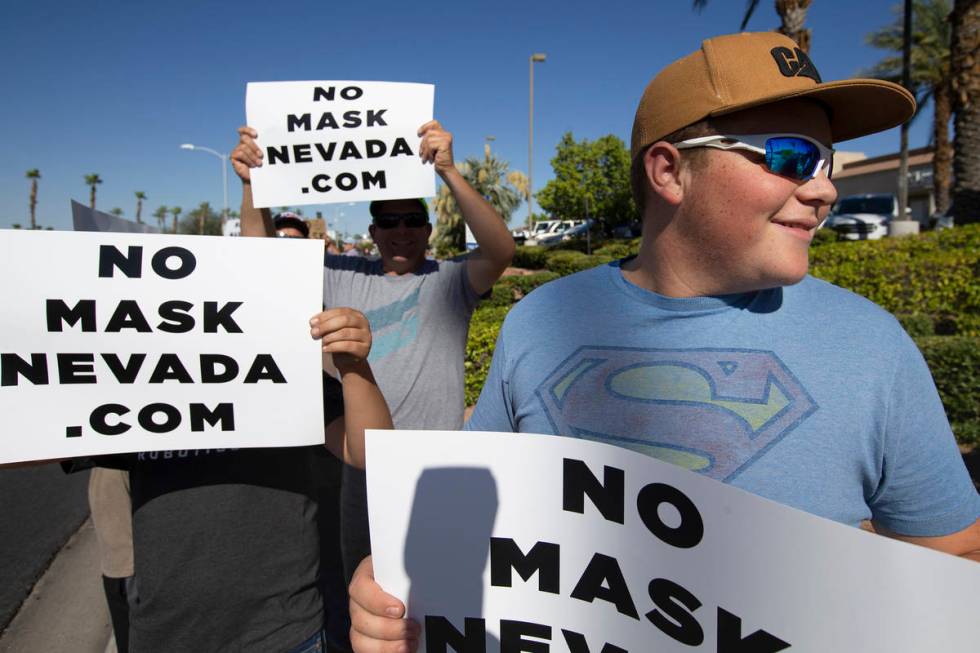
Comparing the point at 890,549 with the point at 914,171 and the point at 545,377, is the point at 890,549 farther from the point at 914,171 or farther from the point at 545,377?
the point at 914,171

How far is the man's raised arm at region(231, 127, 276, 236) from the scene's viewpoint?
2854 mm

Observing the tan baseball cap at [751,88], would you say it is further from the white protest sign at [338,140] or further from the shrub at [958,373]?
the shrub at [958,373]

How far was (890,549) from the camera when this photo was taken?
0.81 metres

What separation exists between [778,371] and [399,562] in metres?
0.83

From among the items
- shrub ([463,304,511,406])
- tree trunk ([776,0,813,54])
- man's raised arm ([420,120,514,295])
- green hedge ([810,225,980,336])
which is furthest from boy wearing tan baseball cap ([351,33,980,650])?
tree trunk ([776,0,813,54])

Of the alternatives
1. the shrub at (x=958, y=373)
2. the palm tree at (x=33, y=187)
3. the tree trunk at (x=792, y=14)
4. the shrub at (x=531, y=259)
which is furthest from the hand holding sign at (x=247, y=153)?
the palm tree at (x=33, y=187)

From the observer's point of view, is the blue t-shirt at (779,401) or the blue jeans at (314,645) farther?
the blue jeans at (314,645)

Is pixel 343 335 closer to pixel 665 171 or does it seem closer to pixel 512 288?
pixel 665 171

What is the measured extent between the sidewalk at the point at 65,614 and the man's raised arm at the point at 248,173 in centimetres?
234

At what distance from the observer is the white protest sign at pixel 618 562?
838 mm

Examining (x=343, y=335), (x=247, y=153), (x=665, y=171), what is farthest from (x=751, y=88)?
(x=247, y=153)

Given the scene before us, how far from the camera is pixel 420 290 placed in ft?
9.25

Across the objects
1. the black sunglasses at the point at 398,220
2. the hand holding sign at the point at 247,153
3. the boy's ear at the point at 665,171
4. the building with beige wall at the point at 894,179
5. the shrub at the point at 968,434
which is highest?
the building with beige wall at the point at 894,179

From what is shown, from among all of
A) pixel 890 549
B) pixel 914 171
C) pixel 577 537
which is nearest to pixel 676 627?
pixel 577 537
